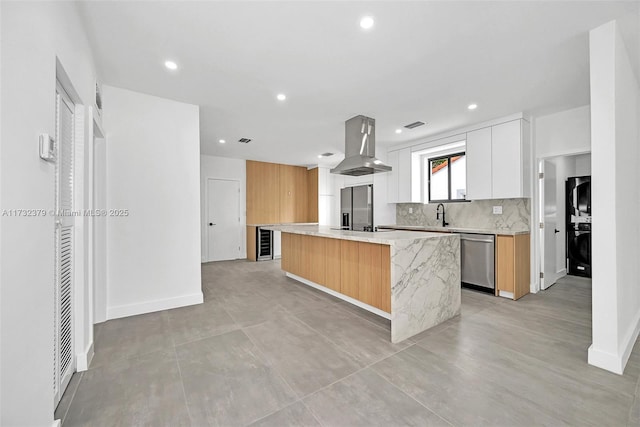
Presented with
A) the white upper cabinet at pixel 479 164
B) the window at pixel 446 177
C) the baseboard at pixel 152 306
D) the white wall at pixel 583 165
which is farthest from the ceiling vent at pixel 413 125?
the baseboard at pixel 152 306

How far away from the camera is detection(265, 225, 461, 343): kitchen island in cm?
242

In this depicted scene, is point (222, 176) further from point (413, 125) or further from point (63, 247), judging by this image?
point (63, 247)

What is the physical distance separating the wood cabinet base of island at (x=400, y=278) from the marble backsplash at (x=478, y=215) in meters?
1.89

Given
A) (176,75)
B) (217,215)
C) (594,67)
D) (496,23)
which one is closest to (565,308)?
(594,67)

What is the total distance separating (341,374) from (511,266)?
3.02 m

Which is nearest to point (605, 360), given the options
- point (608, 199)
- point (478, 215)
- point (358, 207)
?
point (608, 199)

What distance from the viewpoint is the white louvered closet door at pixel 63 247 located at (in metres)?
1.60

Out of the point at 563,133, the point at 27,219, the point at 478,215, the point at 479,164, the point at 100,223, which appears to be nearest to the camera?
the point at 27,219

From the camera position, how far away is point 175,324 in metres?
2.76

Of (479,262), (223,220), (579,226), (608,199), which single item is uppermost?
(608,199)

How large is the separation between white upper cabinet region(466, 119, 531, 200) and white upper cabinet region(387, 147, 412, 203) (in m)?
1.16

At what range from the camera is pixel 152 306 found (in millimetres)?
3092

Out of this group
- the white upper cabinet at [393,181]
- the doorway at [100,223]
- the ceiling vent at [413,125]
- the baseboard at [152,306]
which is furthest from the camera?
the white upper cabinet at [393,181]

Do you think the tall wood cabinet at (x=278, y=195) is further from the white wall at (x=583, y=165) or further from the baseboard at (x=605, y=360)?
the baseboard at (x=605, y=360)
